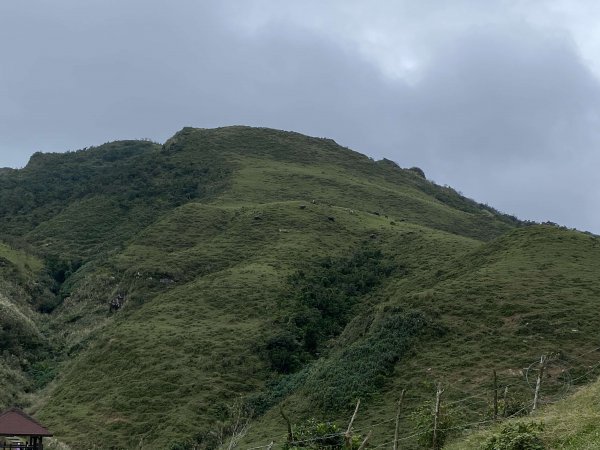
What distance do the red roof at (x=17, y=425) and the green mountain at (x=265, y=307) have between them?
36.8 feet

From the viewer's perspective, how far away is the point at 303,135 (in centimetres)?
15788

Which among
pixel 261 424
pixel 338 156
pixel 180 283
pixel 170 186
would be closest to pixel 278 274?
pixel 180 283

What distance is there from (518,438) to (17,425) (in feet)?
82.5

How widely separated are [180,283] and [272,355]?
21493 millimetres

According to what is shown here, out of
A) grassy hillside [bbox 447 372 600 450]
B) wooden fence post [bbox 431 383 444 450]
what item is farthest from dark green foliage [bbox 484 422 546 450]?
wooden fence post [bbox 431 383 444 450]

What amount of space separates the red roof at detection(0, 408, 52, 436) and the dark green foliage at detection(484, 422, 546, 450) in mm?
23296

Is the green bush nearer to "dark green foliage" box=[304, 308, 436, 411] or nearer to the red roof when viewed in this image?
"dark green foliage" box=[304, 308, 436, 411]

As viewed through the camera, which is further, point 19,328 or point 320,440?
point 19,328

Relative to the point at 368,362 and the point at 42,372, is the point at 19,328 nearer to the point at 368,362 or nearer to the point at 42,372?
the point at 42,372

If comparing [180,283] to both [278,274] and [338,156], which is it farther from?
[338,156]

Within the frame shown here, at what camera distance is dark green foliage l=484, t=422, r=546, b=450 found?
17.5 meters

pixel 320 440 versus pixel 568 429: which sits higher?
pixel 568 429

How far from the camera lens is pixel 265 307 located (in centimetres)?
6506

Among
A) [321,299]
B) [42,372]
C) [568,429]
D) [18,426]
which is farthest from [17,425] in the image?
[321,299]
